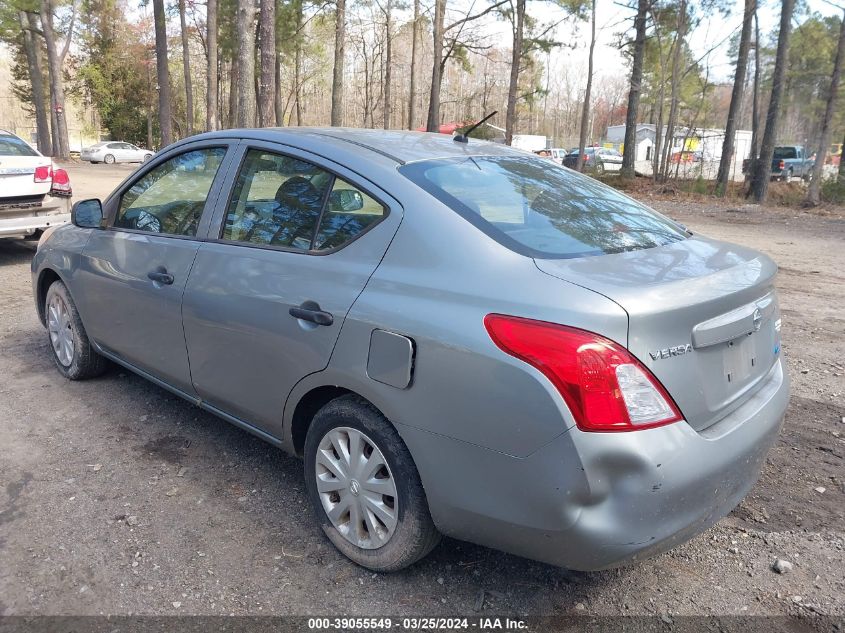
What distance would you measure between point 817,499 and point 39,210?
28.7ft

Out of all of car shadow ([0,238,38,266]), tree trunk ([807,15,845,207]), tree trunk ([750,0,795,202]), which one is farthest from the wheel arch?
tree trunk ([750,0,795,202])

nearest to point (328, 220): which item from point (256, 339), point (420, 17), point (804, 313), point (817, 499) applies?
point (256, 339)

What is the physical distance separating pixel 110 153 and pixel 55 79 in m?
6.36

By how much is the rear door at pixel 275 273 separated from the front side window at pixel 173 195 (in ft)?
0.80

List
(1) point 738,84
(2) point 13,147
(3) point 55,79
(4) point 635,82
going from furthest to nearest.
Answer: (3) point 55,79 → (4) point 635,82 → (1) point 738,84 → (2) point 13,147

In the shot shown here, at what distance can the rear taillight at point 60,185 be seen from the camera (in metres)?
8.52

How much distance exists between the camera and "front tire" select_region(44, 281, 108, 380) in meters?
4.33

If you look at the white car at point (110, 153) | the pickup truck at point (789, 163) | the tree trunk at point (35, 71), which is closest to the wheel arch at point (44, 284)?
the pickup truck at point (789, 163)

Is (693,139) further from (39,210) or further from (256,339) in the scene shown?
(256,339)

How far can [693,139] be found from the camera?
2281 cm

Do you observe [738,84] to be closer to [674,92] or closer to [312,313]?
[674,92]

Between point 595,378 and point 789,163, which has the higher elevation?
point 789,163

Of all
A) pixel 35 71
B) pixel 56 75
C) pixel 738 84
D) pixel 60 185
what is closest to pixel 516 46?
pixel 738 84

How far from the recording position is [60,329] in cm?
455
